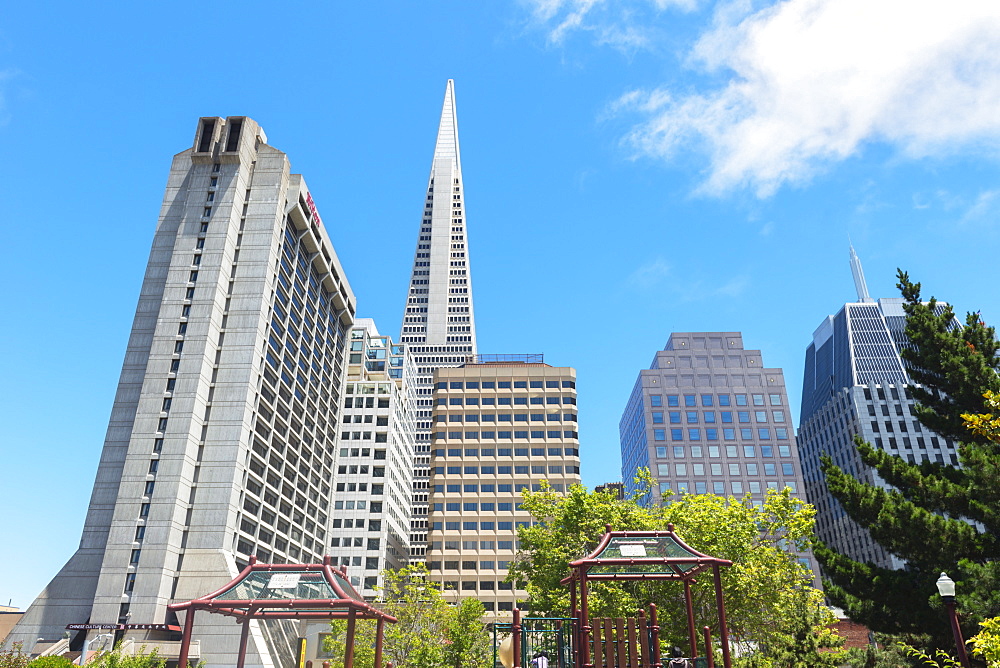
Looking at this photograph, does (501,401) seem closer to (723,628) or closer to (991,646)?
(723,628)

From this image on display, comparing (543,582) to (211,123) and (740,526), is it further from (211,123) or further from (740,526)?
(211,123)

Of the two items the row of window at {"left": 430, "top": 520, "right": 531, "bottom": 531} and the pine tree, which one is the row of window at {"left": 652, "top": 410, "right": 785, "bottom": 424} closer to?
the row of window at {"left": 430, "top": 520, "right": 531, "bottom": 531}

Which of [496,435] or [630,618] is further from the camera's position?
[496,435]

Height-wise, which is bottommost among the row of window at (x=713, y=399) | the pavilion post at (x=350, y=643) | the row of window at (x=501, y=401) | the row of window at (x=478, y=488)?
the pavilion post at (x=350, y=643)

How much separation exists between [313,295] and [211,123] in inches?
975

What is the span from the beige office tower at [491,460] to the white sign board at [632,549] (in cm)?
7496

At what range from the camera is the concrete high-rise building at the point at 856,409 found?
413ft

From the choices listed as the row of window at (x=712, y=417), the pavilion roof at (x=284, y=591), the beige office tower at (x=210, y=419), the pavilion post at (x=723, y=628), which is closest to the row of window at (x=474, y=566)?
the beige office tower at (x=210, y=419)

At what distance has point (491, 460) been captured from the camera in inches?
3962

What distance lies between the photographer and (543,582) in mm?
41844

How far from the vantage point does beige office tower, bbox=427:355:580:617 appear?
9388cm

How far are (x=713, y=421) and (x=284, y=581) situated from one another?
4019 inches

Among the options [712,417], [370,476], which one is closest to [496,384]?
[370,476]

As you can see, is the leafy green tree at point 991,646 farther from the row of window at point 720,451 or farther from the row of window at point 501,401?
the row of window at point 720,451
